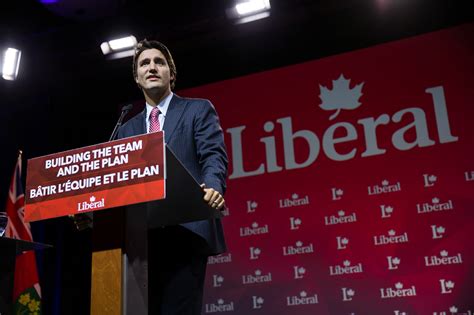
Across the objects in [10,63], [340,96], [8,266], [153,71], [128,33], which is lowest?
[8,266]

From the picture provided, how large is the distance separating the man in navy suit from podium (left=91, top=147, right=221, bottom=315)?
10 centimetres

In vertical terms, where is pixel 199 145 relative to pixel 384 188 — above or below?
below

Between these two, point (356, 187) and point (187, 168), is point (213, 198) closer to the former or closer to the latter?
point (187, 168)

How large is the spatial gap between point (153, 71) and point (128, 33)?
2.81 meters

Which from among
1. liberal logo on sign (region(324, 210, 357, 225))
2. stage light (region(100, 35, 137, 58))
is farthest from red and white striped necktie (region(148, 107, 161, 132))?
stage light (region(100, 35, 137, 58))

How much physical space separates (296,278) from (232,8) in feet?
6.77

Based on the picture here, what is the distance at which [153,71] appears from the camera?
179cm

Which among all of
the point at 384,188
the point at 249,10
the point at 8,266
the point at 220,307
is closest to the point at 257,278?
the point at 220,307

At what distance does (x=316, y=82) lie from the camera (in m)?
4.30

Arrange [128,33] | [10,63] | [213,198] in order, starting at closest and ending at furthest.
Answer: [213,198] → [128,33] → [10,63]

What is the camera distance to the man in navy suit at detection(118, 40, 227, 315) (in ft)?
4.79

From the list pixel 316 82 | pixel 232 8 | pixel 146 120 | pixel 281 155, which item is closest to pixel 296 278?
pixel 281 155

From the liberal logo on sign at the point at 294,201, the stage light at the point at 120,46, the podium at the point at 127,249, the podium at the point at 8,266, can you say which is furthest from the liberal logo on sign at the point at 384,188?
the podium at the point at 127,249

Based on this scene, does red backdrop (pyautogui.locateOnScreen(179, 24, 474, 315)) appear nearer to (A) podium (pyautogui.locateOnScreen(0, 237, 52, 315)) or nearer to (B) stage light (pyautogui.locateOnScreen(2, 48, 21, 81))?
(B) stage light (pyautogui.locateOnScreen(2, 48, 21, 81))
